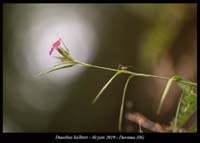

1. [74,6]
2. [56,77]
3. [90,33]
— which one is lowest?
[56,77]

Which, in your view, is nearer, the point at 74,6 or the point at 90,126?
the point at 90,126

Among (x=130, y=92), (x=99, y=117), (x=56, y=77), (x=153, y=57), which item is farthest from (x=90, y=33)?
(x=153, y=57)

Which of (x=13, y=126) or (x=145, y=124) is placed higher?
(x=13, y=126)

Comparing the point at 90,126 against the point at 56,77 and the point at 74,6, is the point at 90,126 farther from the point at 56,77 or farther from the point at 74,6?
the point at 74,6
